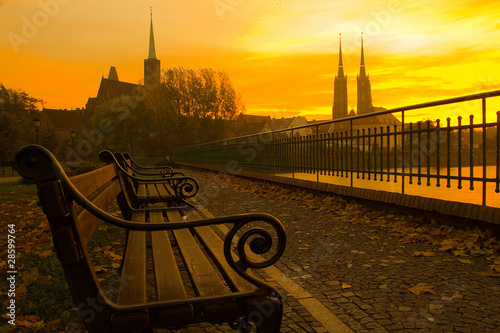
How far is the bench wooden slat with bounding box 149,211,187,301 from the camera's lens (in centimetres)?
217

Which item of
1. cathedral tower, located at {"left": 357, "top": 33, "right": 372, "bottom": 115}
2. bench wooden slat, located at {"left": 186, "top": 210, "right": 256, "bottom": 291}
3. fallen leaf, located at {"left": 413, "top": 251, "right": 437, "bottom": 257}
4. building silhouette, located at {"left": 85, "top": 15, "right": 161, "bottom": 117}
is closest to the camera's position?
bench wooden slat, located at {"left": 186, "top": 210, "right": 256, "bottom": 291}

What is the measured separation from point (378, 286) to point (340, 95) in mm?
138252

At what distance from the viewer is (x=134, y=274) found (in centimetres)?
251

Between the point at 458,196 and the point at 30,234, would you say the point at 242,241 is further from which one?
the point at 458,196

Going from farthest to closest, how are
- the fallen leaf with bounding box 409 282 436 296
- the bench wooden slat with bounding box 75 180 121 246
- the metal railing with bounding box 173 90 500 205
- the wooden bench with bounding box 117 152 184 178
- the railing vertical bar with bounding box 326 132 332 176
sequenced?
the railing vertical bar with bounding box 326 132 332 176
the wooden bench with bounding box 117 152 184 178
the metal railing with bounding box 173 90 500 205
the fallen leaf with bounding box 409 282 436 296
the bench wooden slat with bounding box 75 180 121 246

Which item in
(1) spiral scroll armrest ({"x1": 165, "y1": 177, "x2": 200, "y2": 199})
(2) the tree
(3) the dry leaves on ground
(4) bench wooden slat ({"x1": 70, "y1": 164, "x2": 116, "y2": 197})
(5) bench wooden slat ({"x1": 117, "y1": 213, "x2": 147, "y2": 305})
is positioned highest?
(2) the tree

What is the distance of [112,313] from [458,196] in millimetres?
6002

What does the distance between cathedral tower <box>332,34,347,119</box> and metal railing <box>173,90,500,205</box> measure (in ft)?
416

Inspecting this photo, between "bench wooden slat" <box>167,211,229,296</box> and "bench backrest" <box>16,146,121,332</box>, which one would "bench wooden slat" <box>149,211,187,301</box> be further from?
"bench backrest" <box>16,146,121,332</box>

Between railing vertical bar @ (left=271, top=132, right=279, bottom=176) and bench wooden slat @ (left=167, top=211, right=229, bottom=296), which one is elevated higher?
railing vertical bar @ (left=271, top=132, right=279, bottom=176)

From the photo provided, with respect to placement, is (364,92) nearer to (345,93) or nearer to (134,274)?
Answer: (345,93)

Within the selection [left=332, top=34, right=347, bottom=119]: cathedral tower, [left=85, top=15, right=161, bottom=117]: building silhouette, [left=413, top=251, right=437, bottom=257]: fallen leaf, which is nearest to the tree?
[left=85, top=15, right=161, bottom=117]: building silhouette

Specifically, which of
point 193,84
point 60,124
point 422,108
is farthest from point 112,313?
point 60,124

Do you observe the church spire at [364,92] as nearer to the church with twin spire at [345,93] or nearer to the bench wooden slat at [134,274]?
the church with twin spire at [345,93]
